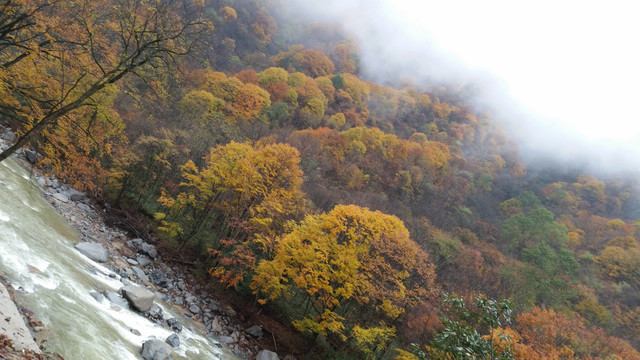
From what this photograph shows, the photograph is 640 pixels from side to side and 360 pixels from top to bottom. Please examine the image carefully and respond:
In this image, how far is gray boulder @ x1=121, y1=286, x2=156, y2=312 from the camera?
11.1m

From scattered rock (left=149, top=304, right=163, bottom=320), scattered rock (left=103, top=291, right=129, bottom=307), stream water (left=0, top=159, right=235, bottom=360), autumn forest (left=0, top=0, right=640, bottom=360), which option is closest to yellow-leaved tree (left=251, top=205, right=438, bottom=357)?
autumn forest (left=0, top=0, right=640, bottom=360)

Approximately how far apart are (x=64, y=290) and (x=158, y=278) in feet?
26.3

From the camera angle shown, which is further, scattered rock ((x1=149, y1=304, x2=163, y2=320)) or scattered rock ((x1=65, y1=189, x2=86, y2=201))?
scattered rock ((x1=65, y1=189, x2=86, y2=201))

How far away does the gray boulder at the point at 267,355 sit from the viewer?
1531 centimetres

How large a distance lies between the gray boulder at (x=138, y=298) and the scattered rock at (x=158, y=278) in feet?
15.7

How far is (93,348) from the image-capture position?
23.9ft

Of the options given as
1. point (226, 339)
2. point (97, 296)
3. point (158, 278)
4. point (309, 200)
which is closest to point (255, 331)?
point (226, 339)

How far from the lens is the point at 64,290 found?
8.73 meters

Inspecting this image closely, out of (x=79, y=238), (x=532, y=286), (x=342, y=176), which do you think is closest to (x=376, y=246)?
(x=79, y=238)

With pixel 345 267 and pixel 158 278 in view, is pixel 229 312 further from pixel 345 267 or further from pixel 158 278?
pixel 345 267

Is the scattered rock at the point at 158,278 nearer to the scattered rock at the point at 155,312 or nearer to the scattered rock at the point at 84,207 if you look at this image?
the scattered rock at the point at 155,312

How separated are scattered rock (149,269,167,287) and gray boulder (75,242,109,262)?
2720 millimetres

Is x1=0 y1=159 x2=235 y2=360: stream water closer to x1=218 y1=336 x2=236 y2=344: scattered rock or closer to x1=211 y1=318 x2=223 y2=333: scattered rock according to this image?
x1=218 y1=336 x2=236 y2=344: scattered rock

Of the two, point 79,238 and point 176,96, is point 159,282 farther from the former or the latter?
point 176,96
